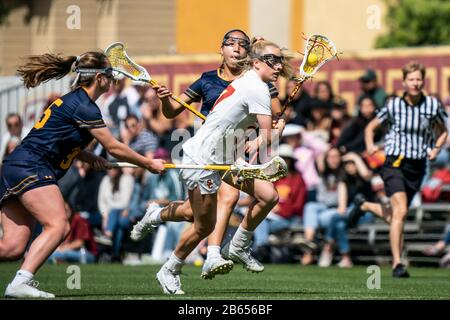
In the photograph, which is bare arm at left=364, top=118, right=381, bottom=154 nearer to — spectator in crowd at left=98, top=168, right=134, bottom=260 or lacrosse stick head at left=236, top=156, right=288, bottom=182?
lacrosse stick head at left=236, top=156, right=288, bottom=182

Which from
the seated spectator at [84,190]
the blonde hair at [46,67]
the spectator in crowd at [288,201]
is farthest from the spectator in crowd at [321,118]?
the blonde hair at [46,67]

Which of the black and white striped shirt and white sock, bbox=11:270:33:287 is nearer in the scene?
white sock, bbox=11:270:33:287

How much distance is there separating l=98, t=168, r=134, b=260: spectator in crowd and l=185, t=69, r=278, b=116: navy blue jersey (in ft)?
20.8

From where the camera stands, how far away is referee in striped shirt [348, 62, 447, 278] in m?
14.4

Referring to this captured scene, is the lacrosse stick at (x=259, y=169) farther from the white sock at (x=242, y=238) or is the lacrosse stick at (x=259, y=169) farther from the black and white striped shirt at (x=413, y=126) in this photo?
the black and white striped shirt at (x=413, y=126)

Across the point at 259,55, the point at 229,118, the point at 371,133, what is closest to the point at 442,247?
the point at 371,133

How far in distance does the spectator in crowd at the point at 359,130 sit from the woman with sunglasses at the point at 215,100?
5.62 m

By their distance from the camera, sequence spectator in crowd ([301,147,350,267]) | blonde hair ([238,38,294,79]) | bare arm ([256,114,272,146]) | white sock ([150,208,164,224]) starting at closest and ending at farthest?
1. bare arm ([256,114,272,146])
2. blonde hair ([238,38,294,79])
3. white sock ([150,208,164,224])
4. spectator in crowd ([301,147,350,267])

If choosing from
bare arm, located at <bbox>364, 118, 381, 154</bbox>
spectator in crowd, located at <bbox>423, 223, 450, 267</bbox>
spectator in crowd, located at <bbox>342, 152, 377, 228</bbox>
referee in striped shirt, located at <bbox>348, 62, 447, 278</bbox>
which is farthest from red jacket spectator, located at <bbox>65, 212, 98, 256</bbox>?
referee in striped shirt, located at <bbox>348, 62, 447, 278</bbox>

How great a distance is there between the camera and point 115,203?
18.7m

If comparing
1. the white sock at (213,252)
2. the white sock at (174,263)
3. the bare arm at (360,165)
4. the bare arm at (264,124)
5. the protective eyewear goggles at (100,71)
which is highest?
the protective eyewear goggles at (100,71)

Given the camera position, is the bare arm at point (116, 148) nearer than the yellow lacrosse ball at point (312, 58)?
Yes

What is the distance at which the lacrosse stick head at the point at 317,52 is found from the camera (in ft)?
39.5

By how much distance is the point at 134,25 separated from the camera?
92.0 ft
